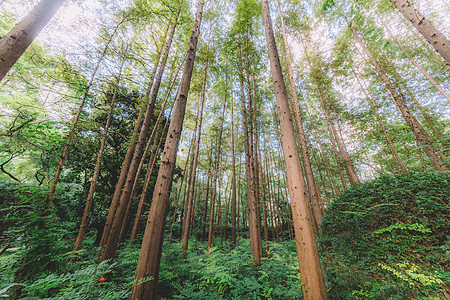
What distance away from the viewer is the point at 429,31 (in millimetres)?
3713

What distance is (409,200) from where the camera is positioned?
2893 millimetres

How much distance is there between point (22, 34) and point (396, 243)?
6634 mm

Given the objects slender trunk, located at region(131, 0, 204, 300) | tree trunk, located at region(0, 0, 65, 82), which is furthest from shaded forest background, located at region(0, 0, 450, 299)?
tree trunk, located at region(0, 0, 65, 82)

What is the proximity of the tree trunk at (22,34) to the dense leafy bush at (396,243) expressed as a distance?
5.71m

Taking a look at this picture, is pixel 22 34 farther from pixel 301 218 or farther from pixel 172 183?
pixel 301 218

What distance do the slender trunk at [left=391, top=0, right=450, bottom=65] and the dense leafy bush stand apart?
3255 mm

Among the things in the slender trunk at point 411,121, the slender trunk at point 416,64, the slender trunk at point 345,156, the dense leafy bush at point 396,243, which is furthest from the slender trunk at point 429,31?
the slender trunk at point 345,156

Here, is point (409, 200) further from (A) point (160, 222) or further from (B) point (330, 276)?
(A) point (160, 222)

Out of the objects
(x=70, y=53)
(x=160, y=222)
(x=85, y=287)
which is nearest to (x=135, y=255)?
(x=85, y=287)

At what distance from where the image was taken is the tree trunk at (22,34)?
159 cm

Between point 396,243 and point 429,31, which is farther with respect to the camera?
point 429,31

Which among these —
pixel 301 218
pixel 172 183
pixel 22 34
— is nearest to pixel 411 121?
pixel 301 218

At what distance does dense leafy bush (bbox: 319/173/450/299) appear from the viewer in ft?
7.41

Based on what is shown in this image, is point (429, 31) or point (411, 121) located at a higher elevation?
point (429, 31)
